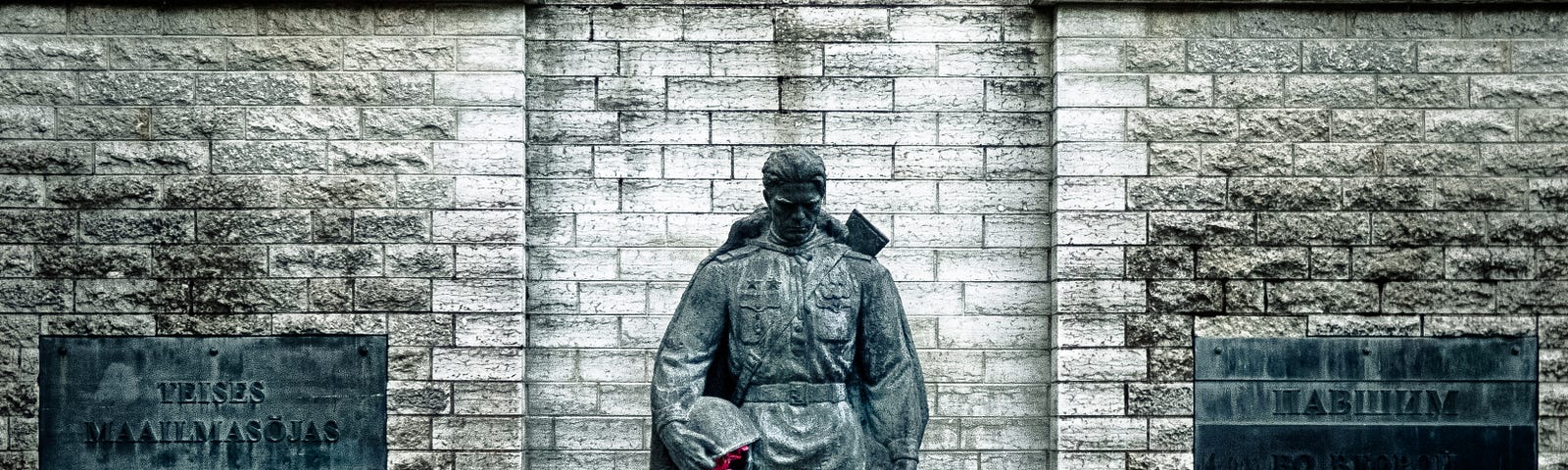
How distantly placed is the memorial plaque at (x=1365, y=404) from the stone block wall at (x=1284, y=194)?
0.10 meters

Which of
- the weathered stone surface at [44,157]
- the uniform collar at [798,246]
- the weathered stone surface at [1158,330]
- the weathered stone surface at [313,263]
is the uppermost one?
the weathered stone surface at [44,157]

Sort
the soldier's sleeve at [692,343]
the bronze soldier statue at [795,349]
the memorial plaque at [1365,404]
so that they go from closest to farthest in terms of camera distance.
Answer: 1. the bronze soldier statue at [795,349]
2. the soldier's sleeve at [692,343]
3. the memorial plaque at [1365,404]

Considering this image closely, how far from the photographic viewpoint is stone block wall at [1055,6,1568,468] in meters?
9.06

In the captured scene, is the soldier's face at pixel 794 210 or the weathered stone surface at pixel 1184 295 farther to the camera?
the weathered stone surface at pixel 1184 295

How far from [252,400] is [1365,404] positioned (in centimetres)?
582

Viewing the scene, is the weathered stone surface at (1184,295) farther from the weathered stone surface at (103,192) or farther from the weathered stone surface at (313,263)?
the weathered stone surface at (103,192)

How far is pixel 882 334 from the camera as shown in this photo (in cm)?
686

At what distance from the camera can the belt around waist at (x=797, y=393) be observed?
6.69m

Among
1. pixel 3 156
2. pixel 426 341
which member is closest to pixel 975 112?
pixel 426 341

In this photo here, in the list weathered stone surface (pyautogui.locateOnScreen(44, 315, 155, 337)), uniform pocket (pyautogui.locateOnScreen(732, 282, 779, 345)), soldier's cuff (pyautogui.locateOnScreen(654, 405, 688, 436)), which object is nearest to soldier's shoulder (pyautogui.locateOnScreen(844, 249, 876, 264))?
uniform pocket (pyautogui.locateOnScreen(732, 282, 779, 345))

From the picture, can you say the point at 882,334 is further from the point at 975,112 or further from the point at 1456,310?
the point at 1456,310

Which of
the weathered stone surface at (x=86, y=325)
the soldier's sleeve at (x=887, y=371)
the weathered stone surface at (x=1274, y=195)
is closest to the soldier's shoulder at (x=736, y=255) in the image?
the soldier's sleeve at (x=887, y=371)

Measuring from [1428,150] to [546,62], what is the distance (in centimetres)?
474

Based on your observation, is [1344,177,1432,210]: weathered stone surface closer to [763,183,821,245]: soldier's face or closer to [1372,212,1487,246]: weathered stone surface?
[1372,212,1487,246]: weathered stone surface
